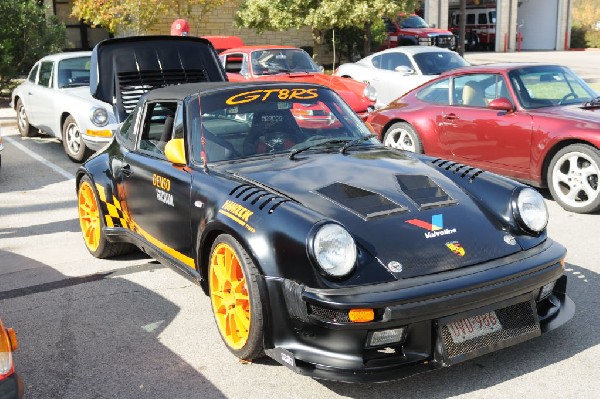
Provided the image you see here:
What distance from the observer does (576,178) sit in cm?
685

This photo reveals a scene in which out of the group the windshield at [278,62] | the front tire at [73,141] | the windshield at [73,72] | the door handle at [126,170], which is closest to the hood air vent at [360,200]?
the door handle at [126,170]

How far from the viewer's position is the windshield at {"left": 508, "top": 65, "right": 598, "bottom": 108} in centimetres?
740

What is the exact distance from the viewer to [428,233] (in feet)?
11.8

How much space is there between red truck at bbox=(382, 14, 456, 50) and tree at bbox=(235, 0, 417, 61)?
316cm

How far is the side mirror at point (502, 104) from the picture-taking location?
7.30 metres

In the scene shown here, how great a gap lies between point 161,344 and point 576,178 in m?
4.58

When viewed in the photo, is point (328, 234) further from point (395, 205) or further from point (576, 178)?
point (576, 178)

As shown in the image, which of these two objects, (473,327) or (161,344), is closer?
(473,327)

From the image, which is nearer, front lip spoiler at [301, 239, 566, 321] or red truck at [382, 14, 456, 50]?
front lip spoiler at [301, 239, 566, 321]

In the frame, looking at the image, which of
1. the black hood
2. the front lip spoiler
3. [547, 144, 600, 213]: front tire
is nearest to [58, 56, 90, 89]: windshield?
[547, 144, 600, 213]: front tire

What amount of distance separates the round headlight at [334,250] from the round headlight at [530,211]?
3.71 feet

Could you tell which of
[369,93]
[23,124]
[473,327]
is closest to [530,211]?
[473,327]

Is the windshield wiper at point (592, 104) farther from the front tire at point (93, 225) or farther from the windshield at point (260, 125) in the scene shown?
the front tire at point (93, 225)

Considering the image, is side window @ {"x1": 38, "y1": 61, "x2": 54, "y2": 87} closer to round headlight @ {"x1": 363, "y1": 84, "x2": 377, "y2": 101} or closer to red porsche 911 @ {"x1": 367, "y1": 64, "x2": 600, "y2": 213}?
round headlight @ {"x1": 363, "y1": 84, "x2": 377, "y2": 101}
